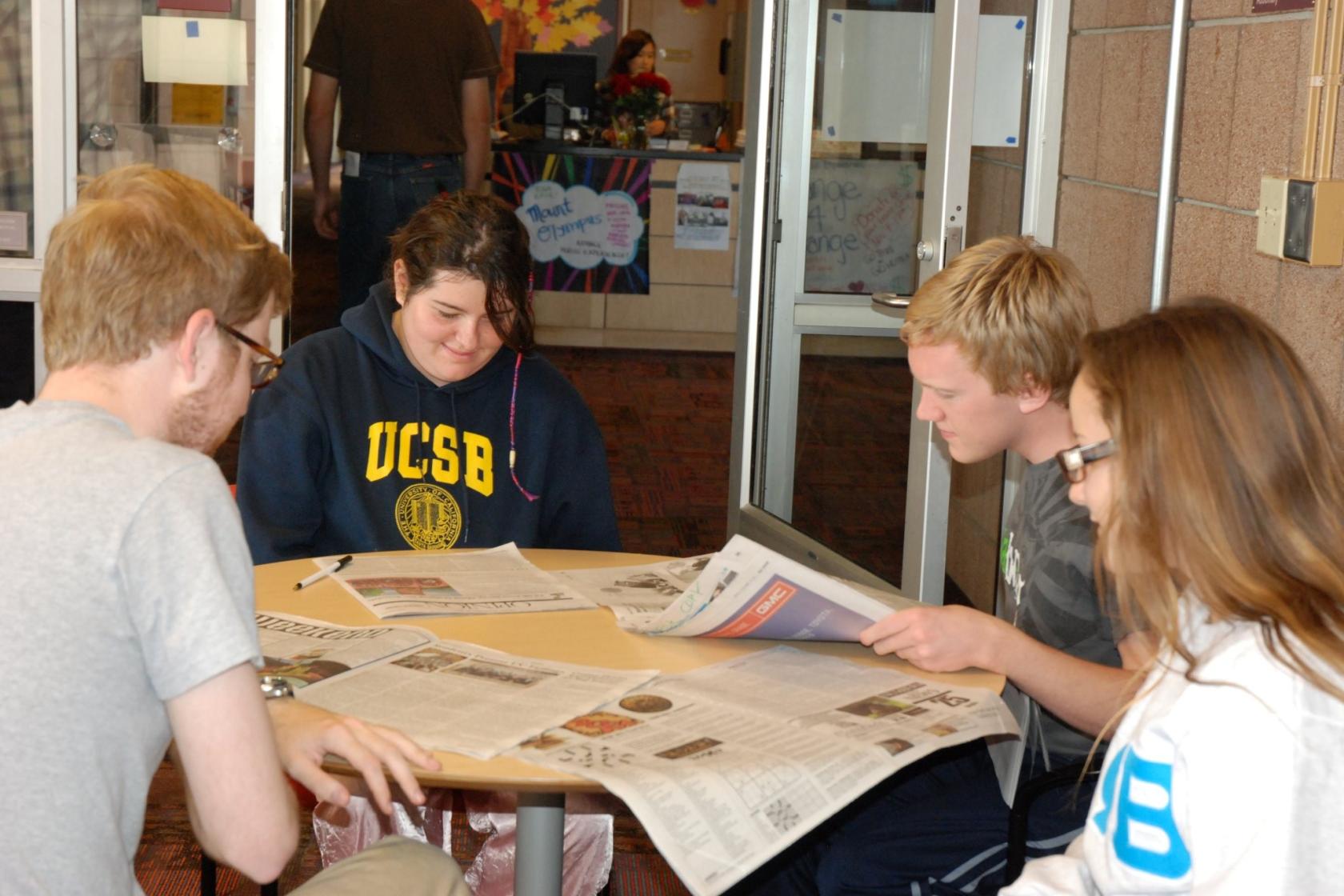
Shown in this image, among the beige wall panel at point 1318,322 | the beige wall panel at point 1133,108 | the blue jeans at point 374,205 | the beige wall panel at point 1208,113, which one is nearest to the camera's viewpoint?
the beige wall panel at point 1318,322

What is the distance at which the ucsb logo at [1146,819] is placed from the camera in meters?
1.07

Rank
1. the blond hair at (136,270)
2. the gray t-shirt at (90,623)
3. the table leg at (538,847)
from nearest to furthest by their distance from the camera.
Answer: the gray t-shirt at (90,623), the blond hair at (136,270), the table leg at (538,847)

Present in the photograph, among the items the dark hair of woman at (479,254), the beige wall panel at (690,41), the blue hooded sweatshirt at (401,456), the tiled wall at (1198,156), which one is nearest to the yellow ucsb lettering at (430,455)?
the blue hooded sweatshirt at (401,456)

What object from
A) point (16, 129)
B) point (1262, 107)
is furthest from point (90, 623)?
point (16, 129)

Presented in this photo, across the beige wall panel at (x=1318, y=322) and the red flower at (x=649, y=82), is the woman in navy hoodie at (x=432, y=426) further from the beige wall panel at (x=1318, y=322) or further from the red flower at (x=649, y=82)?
the red flower at (x=649, y=82)

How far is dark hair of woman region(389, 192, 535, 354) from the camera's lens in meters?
2.24

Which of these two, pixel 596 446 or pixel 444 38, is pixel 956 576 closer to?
pixel 596 446

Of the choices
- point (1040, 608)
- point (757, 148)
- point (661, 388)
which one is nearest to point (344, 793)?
point (1040, 608)

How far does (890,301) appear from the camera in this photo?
9.36ft

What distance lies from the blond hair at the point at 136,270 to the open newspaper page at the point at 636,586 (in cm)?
69

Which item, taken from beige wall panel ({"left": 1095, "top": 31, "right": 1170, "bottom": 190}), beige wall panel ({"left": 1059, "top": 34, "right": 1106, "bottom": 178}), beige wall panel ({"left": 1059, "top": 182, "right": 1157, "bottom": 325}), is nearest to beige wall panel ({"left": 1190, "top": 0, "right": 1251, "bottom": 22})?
beige wall panel ({"left": 1095, "top": 31, "right": 1170, "bottom": 190})

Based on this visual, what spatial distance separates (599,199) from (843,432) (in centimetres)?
403

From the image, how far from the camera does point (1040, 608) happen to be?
5.62ft

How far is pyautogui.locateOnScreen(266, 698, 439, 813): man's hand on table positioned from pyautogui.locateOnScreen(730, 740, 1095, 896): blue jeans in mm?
646
